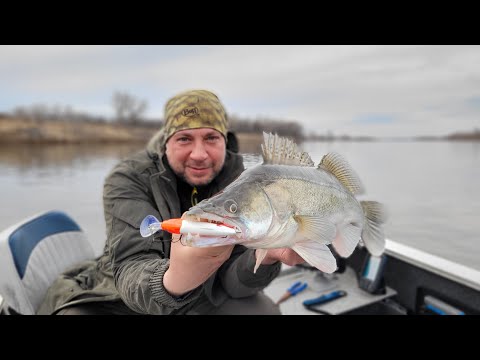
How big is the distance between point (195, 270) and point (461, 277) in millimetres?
2307

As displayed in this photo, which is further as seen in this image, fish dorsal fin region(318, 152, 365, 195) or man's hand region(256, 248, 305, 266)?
fish dorsal fin region(318, 152, 365, 195)

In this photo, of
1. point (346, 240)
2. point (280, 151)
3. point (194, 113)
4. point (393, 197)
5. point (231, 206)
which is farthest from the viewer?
point (393, 197)

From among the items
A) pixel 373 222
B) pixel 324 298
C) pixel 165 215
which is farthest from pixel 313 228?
pixel 324 298

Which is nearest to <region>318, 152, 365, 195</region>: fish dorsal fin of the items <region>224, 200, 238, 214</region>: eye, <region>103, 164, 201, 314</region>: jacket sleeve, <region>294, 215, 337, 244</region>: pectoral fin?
<region>294, 215, 337, 244</region>: pectoral fin

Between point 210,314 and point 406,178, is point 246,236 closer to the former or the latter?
point 210,314

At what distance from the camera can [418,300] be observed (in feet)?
10.5

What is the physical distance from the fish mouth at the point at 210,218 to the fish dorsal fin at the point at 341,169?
836 mm

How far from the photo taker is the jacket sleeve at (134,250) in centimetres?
159

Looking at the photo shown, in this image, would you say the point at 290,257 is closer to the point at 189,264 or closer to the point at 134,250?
the point at 189,264

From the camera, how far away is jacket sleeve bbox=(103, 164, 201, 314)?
5.22 ft

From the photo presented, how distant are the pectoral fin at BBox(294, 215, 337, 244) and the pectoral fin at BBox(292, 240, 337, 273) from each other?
0.03 metres

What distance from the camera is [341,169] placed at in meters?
1.95

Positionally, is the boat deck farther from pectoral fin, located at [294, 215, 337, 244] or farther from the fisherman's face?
pectoral fin, located at [294, 215, 337, 244]

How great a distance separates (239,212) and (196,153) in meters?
1.01
